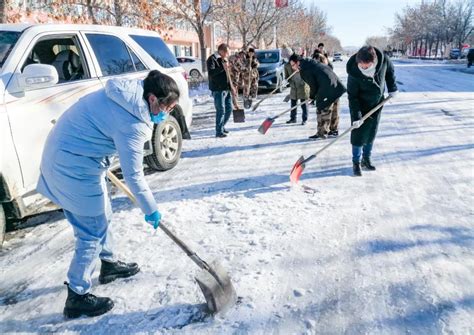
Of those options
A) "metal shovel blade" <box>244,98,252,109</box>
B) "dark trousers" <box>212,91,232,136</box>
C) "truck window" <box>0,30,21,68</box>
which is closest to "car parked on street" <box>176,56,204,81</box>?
"metal shovel blade" <box>244,98,252,109</box>

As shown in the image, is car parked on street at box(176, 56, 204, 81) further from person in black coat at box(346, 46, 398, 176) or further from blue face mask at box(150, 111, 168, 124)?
blue face mask at box(150, 111, 168, 124)

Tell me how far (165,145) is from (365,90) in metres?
2.84

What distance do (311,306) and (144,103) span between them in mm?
1745

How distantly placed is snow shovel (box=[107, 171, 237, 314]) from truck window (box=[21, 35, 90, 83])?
7.36 feet

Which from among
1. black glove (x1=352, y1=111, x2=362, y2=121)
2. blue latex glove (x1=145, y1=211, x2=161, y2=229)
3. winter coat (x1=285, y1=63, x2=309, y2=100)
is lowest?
blue latex glove (x1=145, y1=211, x2=161, y2=229)

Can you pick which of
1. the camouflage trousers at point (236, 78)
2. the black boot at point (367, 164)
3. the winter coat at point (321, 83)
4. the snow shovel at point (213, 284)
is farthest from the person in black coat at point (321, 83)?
the camouflage trousers at point (236, 78)

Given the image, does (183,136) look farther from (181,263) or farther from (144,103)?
(144,103)

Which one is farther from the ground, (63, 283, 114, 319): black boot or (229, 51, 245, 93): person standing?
(229, 51, 245, 93): person standing

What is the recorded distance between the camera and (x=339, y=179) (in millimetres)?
5074

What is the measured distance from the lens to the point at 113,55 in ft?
15.7

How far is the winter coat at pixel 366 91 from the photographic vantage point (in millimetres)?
4930

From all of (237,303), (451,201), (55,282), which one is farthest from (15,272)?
(451,201)

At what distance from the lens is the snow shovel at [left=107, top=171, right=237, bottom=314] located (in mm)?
2555

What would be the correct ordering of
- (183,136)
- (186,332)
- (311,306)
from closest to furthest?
(186,332), (311,306), (183,136)
